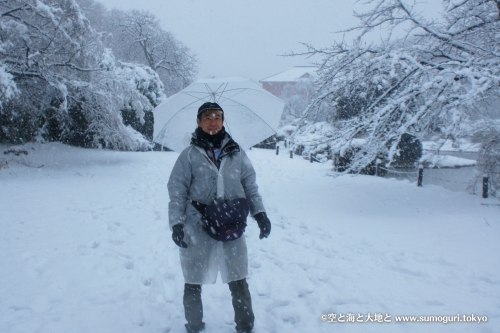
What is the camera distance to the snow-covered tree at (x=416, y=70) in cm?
645

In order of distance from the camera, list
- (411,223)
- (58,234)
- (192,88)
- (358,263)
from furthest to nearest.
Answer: (411,223) < (58,234) < (358,263) < (192,88)

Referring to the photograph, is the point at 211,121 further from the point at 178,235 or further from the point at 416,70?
the point at 416,70

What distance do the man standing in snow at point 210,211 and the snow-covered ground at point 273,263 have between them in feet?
1.52

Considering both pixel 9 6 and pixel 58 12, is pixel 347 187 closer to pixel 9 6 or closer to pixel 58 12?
pixel 58 12

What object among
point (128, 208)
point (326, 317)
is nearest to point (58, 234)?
point (128, 208)

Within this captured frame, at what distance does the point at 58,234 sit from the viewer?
4973mm

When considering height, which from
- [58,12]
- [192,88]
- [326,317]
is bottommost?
[326,317]

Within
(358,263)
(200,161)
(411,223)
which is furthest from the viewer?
(411,223)

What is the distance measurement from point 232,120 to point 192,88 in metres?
0.58

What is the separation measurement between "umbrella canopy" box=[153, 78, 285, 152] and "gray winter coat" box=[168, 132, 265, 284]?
3.14 feet

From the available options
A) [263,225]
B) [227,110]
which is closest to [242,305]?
[263,225]

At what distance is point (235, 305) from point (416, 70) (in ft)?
22.2

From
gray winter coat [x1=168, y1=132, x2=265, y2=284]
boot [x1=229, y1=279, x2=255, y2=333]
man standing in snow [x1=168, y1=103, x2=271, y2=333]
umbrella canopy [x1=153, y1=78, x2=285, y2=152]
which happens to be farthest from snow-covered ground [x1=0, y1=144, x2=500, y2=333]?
umbrella canopy [x1=153, y1=78, x2=285, y2=152]

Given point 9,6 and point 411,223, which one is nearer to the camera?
point 411,223
